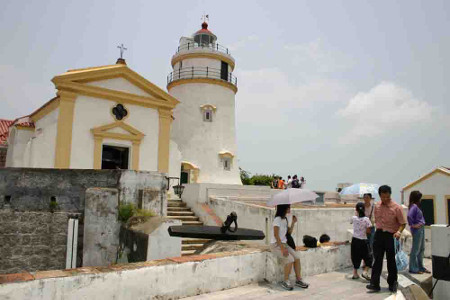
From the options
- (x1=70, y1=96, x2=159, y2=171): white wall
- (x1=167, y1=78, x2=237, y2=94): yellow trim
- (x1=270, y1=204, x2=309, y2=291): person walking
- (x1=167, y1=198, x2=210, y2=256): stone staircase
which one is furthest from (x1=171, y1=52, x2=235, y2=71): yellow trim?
(x1=270, y1=204, x2=309, y2=291): person walking

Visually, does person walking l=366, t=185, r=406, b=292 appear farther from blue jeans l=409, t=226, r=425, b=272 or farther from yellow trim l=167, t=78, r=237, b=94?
yellow trim l=167, t=78, r=237, b=94

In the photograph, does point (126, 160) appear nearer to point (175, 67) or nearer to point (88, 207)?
point (88, 207)

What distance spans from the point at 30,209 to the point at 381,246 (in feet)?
27.7

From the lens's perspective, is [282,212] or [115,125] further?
[115,125]

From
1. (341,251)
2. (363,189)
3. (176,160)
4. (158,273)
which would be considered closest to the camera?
(158,273)

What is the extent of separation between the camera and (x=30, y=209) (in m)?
9.16

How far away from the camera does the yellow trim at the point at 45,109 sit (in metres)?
14.7

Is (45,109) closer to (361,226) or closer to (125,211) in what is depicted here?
(125,211)

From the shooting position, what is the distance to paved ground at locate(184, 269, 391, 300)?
4747 mm

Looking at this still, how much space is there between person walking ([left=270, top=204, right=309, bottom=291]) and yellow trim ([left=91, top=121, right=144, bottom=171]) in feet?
36.6

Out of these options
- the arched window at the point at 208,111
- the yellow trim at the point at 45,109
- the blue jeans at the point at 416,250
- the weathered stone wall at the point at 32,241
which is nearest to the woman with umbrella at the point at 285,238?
the blue jeans at the point at 416,250

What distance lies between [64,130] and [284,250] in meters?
11.8

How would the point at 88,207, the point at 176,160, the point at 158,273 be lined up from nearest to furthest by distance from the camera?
the point at 158,273 < the point at 88,207 < the point at 176,160

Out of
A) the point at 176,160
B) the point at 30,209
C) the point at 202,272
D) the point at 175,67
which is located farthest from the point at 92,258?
the point at 175,67
